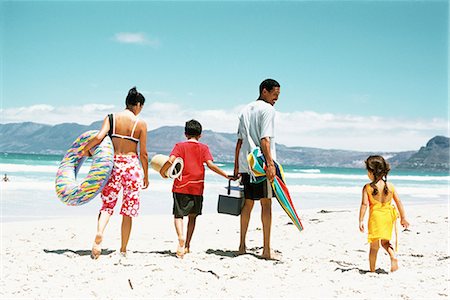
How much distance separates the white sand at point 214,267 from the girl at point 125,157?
0.48 metres

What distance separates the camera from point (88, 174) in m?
4.99

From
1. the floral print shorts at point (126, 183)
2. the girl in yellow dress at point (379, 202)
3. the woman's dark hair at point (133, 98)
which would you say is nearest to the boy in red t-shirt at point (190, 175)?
the floral print shorts at point (126, 183)

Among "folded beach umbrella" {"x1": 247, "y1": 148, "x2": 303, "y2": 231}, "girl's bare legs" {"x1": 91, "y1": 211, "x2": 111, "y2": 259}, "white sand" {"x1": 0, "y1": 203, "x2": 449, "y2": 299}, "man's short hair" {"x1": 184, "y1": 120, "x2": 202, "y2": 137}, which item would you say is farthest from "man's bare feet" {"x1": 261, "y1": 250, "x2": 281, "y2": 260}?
"girl's bare legs" {"x1": 91, "y1": 211, "x2": 111, "y2": 259}

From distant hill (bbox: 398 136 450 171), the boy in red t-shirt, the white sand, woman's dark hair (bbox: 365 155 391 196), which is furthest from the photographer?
distant hill (bbox: 398 136 450 171)

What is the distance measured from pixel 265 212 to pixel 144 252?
4.90 ft

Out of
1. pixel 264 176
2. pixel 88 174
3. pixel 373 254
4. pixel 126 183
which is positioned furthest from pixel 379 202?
pixel 88 174

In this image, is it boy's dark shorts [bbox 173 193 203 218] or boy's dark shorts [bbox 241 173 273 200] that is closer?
boy's dark shorts [bbox 241 173 273 200]

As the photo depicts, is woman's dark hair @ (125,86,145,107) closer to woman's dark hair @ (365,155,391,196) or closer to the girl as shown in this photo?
the girl

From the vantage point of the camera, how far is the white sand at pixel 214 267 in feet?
12.7

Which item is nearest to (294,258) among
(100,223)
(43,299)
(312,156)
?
(100,223)

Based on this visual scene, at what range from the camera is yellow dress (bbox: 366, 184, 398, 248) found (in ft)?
14.5

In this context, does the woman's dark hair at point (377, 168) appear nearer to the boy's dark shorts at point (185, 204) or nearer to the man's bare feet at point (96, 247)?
the boy's dark shorts at point (185, 204)

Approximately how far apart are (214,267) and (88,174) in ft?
5.27

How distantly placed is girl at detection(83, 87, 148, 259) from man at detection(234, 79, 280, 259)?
3.43 feet
